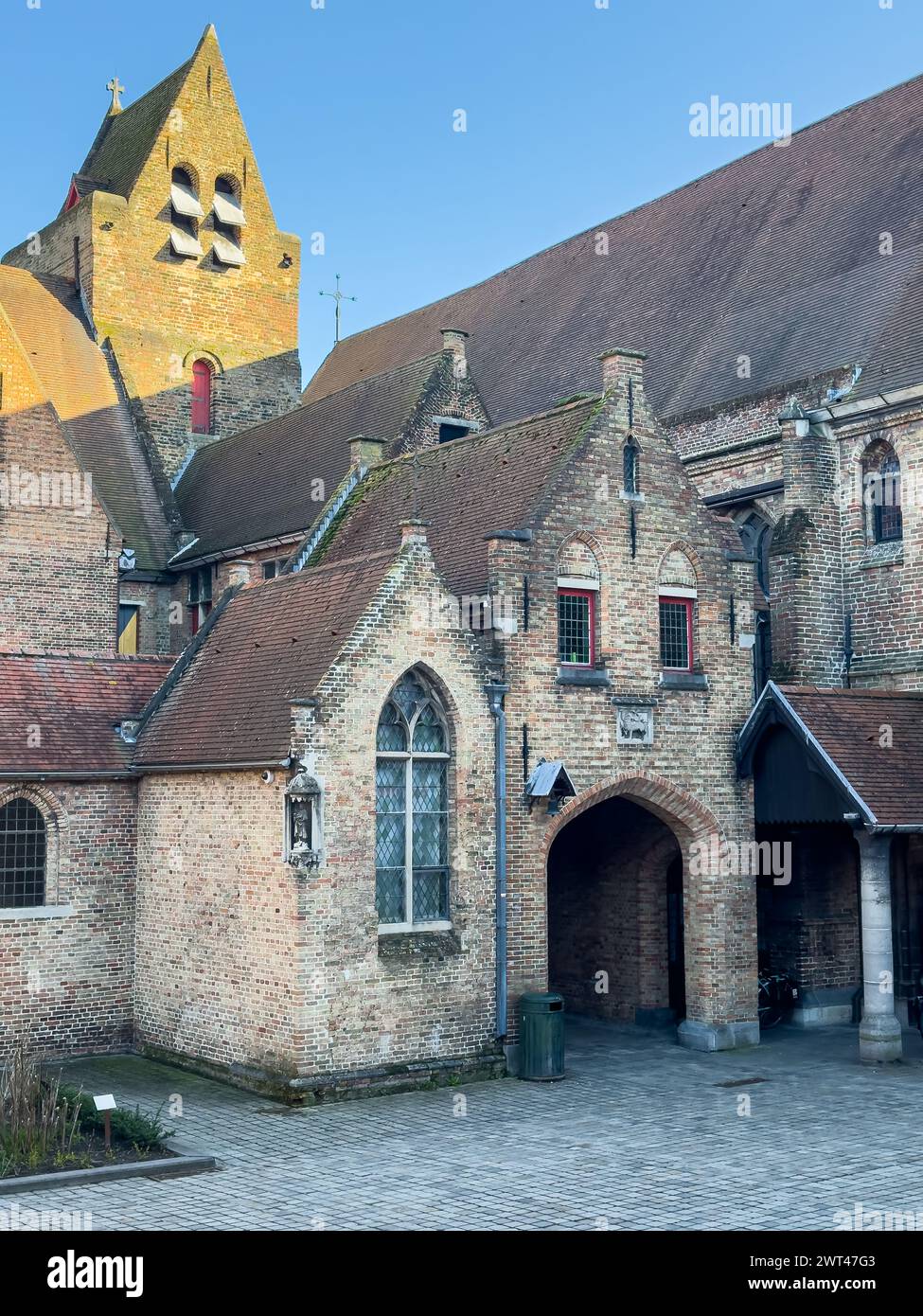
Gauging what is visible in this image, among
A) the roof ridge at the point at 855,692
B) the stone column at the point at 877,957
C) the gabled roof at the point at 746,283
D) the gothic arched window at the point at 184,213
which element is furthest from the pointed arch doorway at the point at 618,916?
the gothic arched window at the point at 184,213

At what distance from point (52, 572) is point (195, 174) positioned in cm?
1598

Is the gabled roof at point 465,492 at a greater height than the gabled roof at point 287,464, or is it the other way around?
the gabled roof at point 287,464

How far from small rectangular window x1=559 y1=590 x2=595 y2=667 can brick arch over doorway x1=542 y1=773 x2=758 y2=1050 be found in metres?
1.71

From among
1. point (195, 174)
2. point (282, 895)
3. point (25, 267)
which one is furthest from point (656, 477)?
point (25, 267)

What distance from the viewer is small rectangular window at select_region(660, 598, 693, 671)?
814 inches

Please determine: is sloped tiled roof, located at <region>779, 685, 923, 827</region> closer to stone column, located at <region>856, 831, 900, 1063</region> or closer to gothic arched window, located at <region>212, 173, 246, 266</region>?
stone column, located at <region>856, 831, 900, 1063</region>

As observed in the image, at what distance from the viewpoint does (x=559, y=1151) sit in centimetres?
1427

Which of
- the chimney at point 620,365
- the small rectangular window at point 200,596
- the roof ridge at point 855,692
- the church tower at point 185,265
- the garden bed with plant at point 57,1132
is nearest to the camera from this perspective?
the garden bed with plant at point 57,1132

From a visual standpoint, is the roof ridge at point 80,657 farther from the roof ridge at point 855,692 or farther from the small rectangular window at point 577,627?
the roof ridge at point 855,692

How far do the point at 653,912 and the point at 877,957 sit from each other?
378cm

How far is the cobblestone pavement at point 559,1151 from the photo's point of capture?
11961 mm

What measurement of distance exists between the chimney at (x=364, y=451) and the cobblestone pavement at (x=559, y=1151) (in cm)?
1156

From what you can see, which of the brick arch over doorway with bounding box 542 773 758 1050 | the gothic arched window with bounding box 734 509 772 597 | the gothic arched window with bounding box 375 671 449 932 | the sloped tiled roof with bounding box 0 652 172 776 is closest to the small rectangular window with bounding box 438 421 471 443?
the gothic arched window with bounding box 734 509 772 597

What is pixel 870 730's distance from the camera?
20.7m
